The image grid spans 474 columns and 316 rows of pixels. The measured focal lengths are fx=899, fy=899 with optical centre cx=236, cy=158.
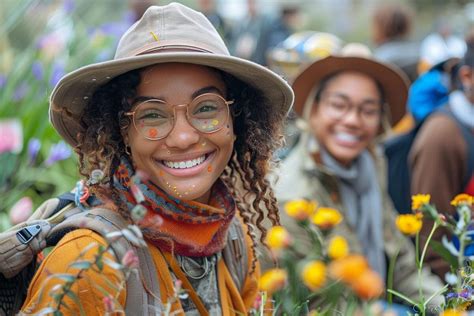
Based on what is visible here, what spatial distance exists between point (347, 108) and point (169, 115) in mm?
2119

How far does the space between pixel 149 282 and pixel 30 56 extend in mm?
2984

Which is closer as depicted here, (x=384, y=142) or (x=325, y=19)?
(x=384, y=142)

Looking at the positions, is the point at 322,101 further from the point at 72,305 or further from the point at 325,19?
the point at 325,19

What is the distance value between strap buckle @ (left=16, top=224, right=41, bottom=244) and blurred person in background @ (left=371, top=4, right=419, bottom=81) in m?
5.08

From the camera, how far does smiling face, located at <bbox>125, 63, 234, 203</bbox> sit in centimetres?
218

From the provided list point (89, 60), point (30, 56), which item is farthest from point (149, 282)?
point (89, 60)

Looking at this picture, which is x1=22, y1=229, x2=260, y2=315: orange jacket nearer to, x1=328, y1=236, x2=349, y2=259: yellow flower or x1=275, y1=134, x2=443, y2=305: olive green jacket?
x1=328, y1=236, x2=349, y2=259: yellow flower

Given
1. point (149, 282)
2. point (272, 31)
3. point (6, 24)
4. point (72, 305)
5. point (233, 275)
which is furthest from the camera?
point (272, 31)

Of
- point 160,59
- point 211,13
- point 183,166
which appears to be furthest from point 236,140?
point 211,13

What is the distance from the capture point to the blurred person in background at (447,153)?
14.1ft

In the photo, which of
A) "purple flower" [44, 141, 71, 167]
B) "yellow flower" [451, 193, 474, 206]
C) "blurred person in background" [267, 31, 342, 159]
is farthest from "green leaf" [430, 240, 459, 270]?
"blurred person in background" [267, 31, 342, 159]

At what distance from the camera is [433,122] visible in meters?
4.46

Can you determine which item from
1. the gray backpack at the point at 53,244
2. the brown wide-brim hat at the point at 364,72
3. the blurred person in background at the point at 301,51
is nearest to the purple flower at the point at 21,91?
the brown wide-brim hat at the point at 364,72

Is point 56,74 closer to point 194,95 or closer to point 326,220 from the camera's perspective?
point 194,95
